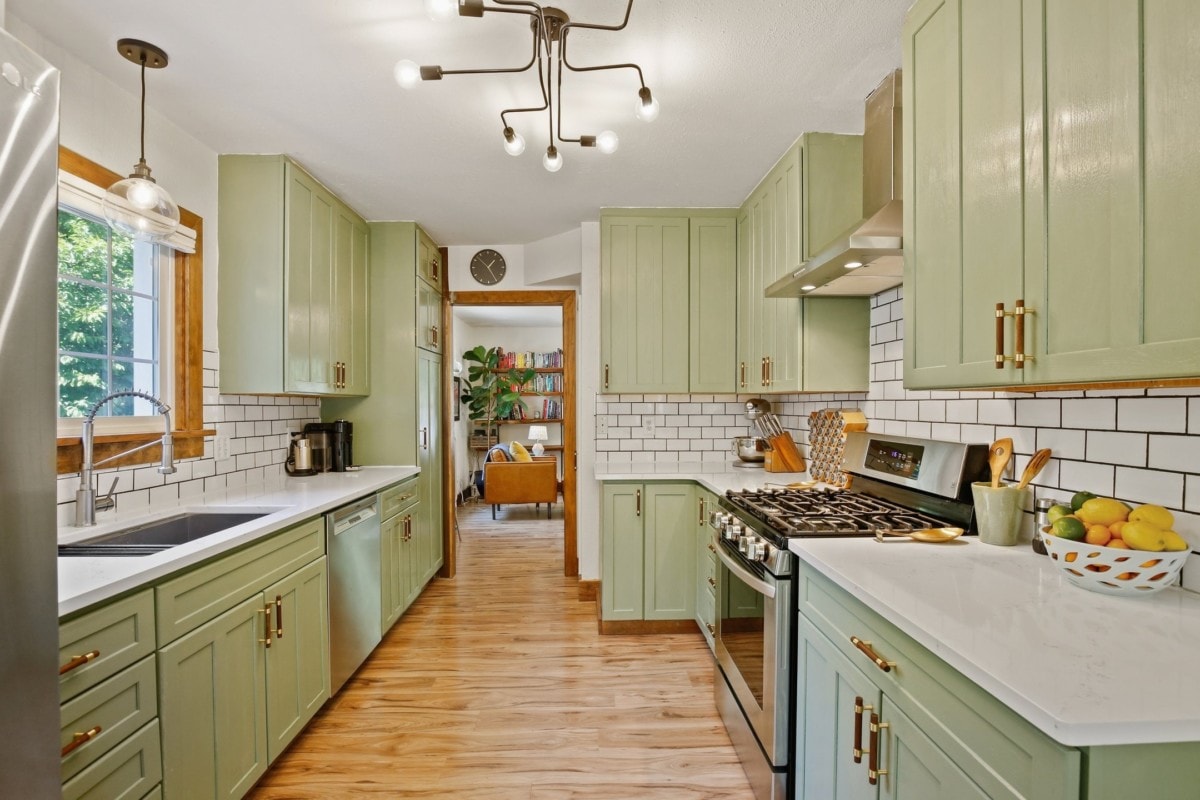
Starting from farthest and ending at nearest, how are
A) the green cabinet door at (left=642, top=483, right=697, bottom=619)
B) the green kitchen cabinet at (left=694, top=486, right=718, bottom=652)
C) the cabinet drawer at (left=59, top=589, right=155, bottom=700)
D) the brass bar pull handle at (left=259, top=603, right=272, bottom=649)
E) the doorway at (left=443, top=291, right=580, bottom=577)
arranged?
1. the doorway at (left=443, top=291, right=580, bottom=577)
2. the green cabinet door at (left=642, top=483, right=697, bottom=619)
3. the green kitchen cabinet at (left=694, top=486, right=718, bottom=652)
4. the brass bar pull handle at (left=259, top=603, right=272, bottom=649)
5. the cabinet drawer at (left=59, top=589, right=155, bottom=700)

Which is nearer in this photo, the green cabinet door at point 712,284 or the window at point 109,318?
the window at point 109,318

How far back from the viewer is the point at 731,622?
214 cm

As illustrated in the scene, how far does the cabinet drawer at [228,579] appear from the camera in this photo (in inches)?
57.3

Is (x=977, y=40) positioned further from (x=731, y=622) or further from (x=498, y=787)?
(x=498, y=787)

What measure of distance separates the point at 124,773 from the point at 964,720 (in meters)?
1.79

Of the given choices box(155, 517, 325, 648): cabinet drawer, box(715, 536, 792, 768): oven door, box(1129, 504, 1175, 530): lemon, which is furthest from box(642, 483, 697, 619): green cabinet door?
box(1129, 504, 1175, 530): lemon

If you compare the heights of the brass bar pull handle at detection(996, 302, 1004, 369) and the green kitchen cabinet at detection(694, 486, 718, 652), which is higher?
the brass bar pull handle at detection(996, 302, 1004, 369)

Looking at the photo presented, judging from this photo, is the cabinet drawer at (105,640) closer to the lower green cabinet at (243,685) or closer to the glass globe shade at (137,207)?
the lower green cabinet at (243,685)

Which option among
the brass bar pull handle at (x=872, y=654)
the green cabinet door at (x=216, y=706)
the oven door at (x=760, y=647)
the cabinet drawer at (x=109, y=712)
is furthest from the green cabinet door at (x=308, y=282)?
the brass bar pull handle at (x=872, y=654)

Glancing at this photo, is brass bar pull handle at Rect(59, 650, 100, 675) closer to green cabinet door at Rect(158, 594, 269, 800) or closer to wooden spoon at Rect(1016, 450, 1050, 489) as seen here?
green cabinet door at Rect(158, 594, 269, 800)

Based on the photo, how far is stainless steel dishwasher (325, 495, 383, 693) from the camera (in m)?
2.37

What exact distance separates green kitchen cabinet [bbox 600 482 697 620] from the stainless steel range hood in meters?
1.37

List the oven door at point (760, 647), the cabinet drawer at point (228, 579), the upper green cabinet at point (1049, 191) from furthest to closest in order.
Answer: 1. the oven door at point (760, 647)
2. the cabinet drawer at point (228, 579)
3. the upper green cabinet at point (1049, 191)

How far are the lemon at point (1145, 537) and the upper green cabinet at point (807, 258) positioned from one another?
4.81ft
